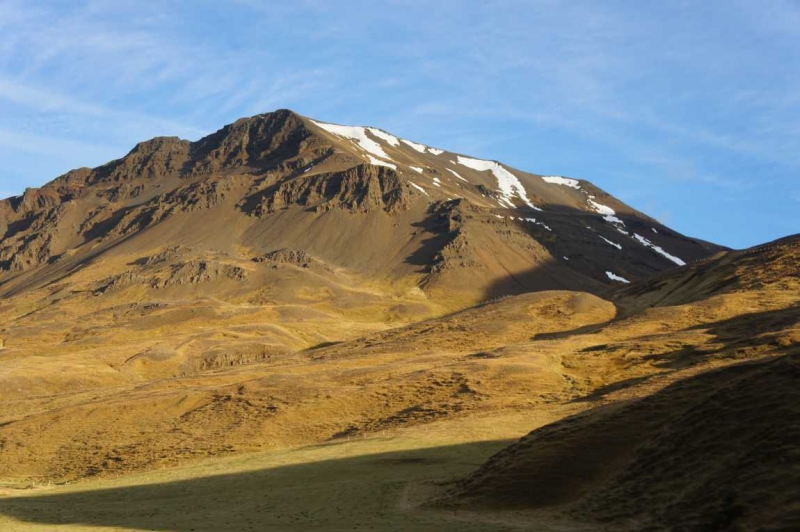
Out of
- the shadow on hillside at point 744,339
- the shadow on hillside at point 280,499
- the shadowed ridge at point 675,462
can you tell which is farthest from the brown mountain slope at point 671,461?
the shadow on hillside at point 744,339

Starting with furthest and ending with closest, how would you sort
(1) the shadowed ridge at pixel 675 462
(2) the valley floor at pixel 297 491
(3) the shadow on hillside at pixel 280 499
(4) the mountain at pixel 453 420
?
(2) the valley floor at pixel 297 491, (3) the shadow on hillside at pixel 280 499, (4) the mountain at pixel 453 420, (1) the shadowed ridge at pixel 675 462

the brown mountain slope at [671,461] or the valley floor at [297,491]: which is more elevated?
the brown mountain slope at [671,461]

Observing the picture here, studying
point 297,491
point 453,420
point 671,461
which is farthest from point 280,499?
point 453,420

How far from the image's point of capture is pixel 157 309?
15000 cm

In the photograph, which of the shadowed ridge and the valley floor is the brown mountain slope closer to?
the shadowed ridge

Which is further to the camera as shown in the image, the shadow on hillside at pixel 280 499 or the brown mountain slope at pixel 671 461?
the shadow on hillside at pixel 280 499

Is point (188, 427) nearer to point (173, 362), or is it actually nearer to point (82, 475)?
point (82, 475)

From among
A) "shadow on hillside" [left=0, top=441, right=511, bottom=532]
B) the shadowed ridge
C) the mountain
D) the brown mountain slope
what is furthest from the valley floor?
the shadowed ridge

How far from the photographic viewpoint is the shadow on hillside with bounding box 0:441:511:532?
1048 inches

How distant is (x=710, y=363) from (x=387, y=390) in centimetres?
2244

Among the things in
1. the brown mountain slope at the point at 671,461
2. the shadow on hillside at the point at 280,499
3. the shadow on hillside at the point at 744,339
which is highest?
the shadow on hillside at the point at 744,339

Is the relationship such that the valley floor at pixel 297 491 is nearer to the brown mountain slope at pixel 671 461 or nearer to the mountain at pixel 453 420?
the mountain at pixel 453 420

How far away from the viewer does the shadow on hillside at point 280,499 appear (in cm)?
2662

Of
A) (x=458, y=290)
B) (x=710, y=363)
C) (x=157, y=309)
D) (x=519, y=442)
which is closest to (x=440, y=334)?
(x=710, y=363)
